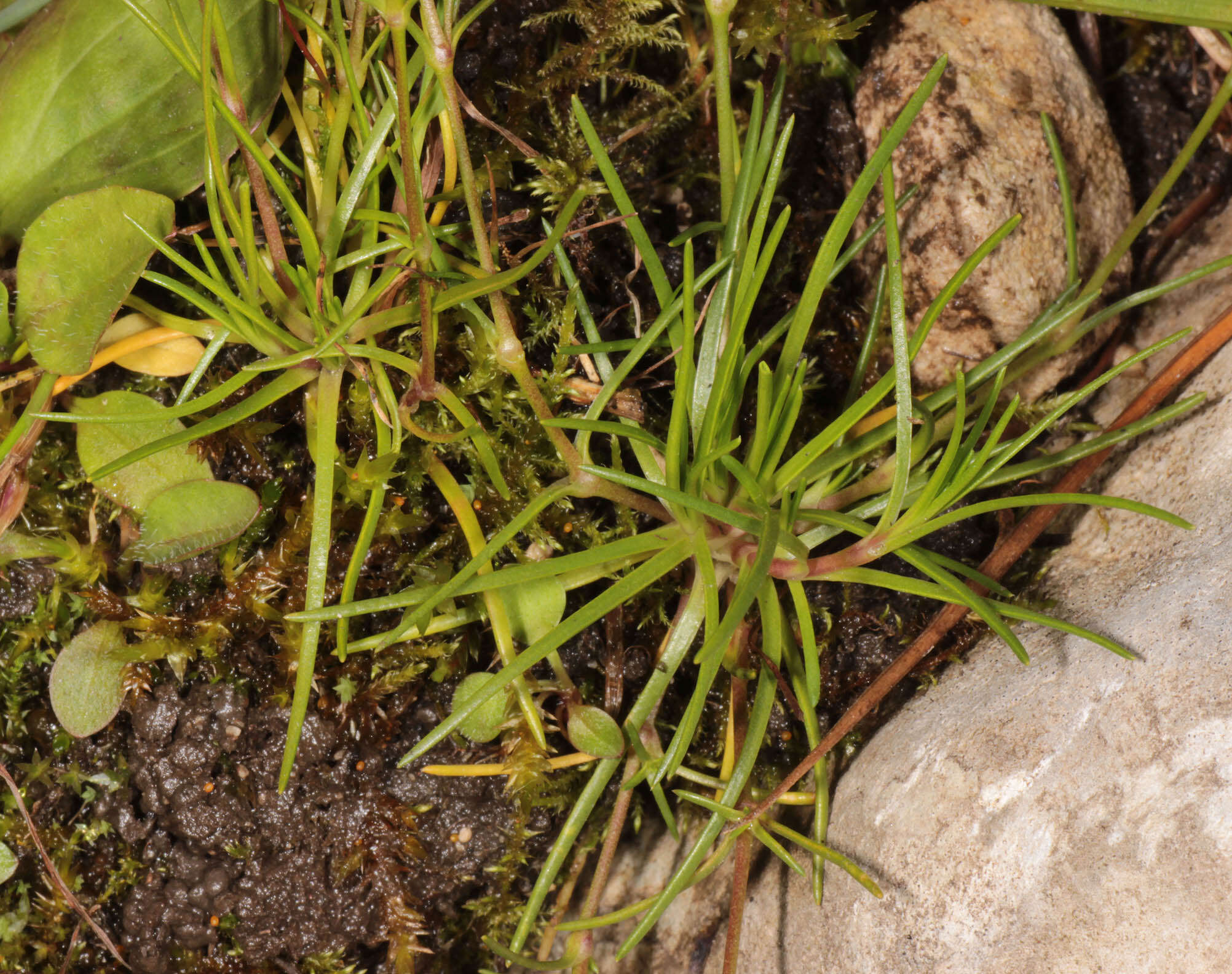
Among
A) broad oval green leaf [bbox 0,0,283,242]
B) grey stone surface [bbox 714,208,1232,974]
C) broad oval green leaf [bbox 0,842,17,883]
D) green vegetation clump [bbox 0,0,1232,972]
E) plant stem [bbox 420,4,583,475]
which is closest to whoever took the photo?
plant stem [bbox 420,4,583,475]

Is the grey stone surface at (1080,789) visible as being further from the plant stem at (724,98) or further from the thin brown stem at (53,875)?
the thin brown stem at (53,875)

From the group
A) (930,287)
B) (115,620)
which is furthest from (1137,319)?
(115,620)

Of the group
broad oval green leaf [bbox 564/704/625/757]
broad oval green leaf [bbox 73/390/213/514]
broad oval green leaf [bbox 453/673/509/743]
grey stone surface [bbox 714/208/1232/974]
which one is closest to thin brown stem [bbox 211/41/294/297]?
broad oval green leaf [bbox 73/390/213/514]

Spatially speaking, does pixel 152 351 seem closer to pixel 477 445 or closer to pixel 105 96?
pixel 105 96

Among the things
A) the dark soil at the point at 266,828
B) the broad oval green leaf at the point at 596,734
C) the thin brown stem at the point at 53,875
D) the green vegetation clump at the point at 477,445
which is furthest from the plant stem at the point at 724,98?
the thin brown stem at the point at 53,875

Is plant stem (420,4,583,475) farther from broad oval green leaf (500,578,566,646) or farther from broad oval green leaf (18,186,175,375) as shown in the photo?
broad oval green leaf (18,186,175,375)

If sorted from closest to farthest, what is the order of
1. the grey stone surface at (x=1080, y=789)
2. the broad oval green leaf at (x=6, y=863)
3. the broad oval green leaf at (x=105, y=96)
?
the grey stone surface at (x=1080, y=789), the broad oval green leaf at (x=105, y=96), the broad oval green leaf at (x=6, y=863)

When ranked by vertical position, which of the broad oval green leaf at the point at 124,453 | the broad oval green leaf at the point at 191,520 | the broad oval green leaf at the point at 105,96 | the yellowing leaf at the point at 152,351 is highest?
the broad oval green leaf at the point at 105,96
